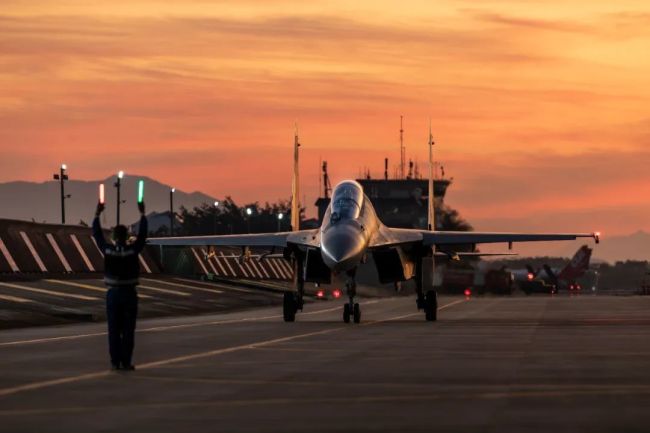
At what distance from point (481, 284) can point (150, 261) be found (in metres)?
75.4

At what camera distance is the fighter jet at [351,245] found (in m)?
41.8

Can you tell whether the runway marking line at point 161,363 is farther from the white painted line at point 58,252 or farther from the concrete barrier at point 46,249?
the white painted line at point 58,252

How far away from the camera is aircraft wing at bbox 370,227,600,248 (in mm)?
45850

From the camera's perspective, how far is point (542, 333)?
34.6 metres

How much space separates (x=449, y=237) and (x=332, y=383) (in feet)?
95.7

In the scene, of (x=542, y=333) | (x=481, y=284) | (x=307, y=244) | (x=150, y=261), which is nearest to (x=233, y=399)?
(x=542, y=333)

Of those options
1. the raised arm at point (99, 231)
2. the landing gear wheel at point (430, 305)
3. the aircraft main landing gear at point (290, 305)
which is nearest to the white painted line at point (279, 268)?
the landing gear wheel at point (430, 305)

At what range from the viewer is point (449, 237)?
1871 inches

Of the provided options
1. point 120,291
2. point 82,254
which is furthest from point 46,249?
point 120,291

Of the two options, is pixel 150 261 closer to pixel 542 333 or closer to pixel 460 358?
pixel 542 333

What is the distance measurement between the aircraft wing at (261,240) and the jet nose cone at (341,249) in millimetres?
1914

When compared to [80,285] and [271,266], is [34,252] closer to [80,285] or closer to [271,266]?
[80,285]

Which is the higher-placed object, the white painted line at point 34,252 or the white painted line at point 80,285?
the white painted line at point 34,252

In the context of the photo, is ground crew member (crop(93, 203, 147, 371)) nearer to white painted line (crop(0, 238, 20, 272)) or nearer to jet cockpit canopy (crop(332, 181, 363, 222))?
jet cockpit canopy (crop(332, 181, 363, 222))
